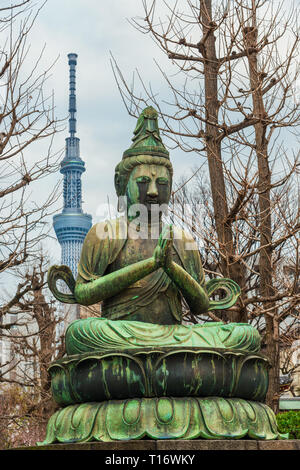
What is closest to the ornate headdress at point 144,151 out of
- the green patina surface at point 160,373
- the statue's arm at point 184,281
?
the statue's arm at point 184,281

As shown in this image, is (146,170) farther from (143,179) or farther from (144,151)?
(144,151)

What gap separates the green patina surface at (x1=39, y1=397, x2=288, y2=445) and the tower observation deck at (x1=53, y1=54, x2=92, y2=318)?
3862 inches

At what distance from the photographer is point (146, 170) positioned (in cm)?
730

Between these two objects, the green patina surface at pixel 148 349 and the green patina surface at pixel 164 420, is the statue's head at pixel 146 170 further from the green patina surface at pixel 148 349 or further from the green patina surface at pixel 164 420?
the green patina surface at pixel 164 420

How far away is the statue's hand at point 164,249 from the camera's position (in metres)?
6.27

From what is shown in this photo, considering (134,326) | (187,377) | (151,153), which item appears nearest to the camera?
(187,377)

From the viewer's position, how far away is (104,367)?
5949mm

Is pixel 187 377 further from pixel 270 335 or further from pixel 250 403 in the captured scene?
pixel 270 335

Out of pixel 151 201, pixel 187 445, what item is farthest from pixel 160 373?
pixel 151 201

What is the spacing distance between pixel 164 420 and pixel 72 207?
11181 cm

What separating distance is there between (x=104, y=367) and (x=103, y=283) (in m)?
1.03

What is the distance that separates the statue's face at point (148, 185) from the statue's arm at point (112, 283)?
34.5 inches

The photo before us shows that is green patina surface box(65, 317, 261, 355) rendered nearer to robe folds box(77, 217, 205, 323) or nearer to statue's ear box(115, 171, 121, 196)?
robe folds box(77, 217, 205, 323)
